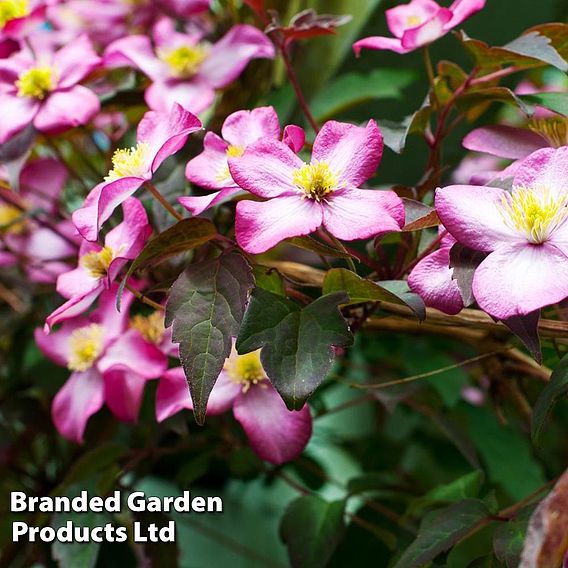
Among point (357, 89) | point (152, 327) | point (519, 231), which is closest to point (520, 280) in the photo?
point (519, 231)

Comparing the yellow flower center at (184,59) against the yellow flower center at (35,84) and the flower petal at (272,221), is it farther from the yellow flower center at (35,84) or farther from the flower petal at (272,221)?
the flower petal at (272,221)


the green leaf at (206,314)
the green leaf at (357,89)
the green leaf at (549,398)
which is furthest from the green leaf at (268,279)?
the green leaf at (357,89)

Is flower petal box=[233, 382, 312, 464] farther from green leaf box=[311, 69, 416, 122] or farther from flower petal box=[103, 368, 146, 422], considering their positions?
green leaf box=[311, 69, 416, 122]

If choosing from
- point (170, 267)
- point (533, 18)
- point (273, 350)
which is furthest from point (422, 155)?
point (273, 350)

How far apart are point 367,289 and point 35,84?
271 millimetres

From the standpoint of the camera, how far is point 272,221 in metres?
0.32

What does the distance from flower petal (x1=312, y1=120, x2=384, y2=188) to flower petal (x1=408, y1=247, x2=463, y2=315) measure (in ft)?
0.16

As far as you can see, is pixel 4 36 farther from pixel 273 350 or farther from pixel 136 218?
pixel 273 350

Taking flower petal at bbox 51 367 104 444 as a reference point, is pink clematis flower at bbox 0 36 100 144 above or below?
above

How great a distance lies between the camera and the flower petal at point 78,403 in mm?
443

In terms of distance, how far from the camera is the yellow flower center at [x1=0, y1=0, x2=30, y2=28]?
521 mm

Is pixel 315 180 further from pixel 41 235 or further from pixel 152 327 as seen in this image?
pixel 41 235

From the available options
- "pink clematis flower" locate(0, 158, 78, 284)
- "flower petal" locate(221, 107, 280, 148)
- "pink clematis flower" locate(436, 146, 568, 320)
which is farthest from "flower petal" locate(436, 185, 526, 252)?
"pink clematis flower" locate(0, 158, 78, 284)

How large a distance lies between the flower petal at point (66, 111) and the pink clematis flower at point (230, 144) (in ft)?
0.38
